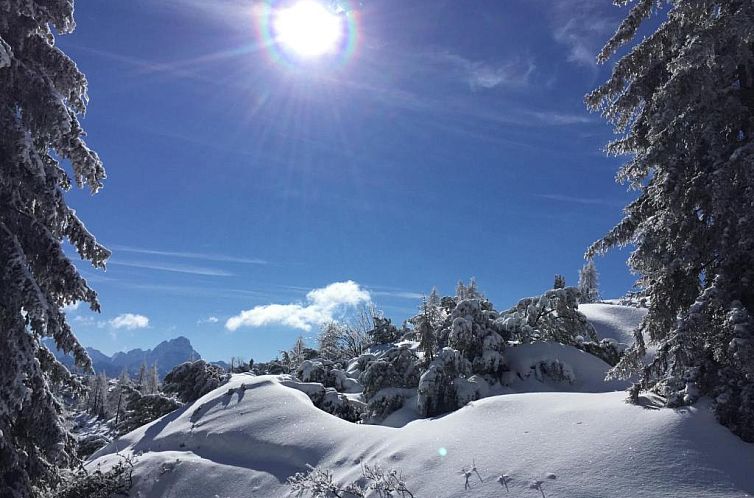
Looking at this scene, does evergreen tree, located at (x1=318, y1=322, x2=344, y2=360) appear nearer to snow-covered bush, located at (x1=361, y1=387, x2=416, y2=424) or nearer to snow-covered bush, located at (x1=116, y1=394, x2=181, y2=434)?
snow-covered bush, located at (x1=116, y1=394, x2=181, y2=434)

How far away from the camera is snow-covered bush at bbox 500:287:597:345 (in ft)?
62.7

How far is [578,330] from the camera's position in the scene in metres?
19.1

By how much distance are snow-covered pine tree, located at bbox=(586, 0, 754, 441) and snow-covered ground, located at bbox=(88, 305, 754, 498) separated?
0.70 m

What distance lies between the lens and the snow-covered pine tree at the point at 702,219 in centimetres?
688

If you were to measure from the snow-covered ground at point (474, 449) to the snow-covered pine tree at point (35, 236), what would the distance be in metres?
3.53

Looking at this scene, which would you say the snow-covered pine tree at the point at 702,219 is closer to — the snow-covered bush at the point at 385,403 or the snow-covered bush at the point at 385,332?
the snow-covered bush at the point at 385,403

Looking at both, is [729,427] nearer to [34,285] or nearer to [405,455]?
[405,455]

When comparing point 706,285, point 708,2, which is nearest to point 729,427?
point 706,285

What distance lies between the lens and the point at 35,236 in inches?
294

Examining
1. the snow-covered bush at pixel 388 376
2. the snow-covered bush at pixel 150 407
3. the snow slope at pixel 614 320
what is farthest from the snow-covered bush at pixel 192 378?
the snow slope at pixel 614 320

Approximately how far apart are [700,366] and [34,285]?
1092 centimetres

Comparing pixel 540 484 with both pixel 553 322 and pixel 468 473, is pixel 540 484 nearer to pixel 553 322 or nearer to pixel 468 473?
pixel 468 473

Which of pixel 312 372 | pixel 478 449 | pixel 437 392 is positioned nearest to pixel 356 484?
pixel 478 449

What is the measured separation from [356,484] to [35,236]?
7007 millimetres
